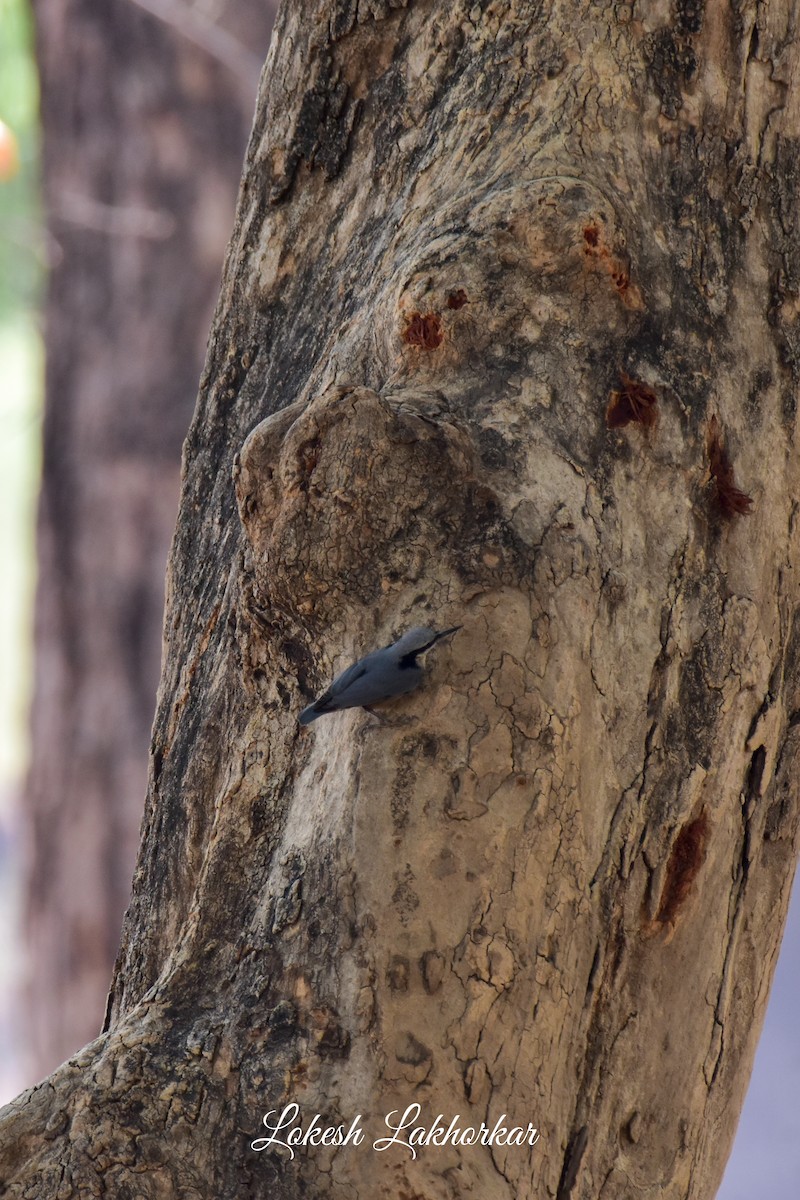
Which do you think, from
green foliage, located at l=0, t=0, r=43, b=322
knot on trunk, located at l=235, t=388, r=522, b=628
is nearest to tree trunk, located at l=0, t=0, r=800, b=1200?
knot on trunk, located at l=235, t=388, r=522, b=628

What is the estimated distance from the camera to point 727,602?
1.13m

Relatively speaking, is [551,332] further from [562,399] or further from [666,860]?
[666,860]

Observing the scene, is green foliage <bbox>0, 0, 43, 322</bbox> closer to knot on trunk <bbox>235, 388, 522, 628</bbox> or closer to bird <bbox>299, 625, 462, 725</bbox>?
knot on trunk <bbox>235, 388, 522, 628</bbox>

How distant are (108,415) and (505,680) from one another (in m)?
3.19

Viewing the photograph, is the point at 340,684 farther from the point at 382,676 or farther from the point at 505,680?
the point at 505,680

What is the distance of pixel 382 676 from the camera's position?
1002mm

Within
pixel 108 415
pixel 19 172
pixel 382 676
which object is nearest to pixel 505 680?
pixel 382 676

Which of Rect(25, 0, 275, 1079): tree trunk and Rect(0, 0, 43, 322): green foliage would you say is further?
Rect(0, 0, 43, 322): green foliage

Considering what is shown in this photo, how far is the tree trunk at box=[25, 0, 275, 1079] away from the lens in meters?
3.93

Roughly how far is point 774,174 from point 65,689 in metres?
3.19

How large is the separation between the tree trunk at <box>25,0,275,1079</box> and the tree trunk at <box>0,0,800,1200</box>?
2704 mm

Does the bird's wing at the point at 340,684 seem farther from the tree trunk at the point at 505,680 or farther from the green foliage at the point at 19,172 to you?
the green foliage at the point at 19,172

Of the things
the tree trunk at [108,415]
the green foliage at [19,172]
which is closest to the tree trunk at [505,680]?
the tree trunk at [108,415]

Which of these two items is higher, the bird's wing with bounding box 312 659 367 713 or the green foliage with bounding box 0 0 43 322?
the green foliage with bounding box 0 0 43 322
